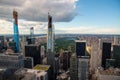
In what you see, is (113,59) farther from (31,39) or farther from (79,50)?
(31,39)

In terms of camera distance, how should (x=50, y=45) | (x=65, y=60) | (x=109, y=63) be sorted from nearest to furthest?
1. (x=109, y=63)
2. (x=65, y=60)
3. (x=50, y=45)

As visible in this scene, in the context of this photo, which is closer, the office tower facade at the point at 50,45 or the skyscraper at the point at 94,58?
the office tower facade at the point at 50,45

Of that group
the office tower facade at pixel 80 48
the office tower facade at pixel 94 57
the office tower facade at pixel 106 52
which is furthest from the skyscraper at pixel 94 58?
the office tower facade at pixel 80 48

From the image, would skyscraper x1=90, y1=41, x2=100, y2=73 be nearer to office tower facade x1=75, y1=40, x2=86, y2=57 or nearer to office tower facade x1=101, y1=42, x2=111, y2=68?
office tower facade x1=101, y1=42, x2=111, y2=68

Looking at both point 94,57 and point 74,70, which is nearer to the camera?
point 74,70

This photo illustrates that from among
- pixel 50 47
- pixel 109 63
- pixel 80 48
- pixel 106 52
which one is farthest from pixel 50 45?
pixel 109 63

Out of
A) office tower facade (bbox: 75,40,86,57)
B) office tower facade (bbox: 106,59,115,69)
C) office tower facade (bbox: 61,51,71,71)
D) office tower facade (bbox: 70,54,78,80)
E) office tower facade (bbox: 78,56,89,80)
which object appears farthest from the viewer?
office tower facade (bbox: 75,40,86,57)

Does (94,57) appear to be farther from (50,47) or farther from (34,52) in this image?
(34,52)

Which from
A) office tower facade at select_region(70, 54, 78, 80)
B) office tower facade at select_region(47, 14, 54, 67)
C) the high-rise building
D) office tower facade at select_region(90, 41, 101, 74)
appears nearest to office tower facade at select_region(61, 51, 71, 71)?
office tower facade at select_region(47, 14, 54, 67)

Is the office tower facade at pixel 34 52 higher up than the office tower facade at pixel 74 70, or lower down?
higher up

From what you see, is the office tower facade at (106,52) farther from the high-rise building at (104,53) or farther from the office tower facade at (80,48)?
the office tower facade at (80,48)

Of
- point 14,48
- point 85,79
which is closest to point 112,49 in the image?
point 85,79
